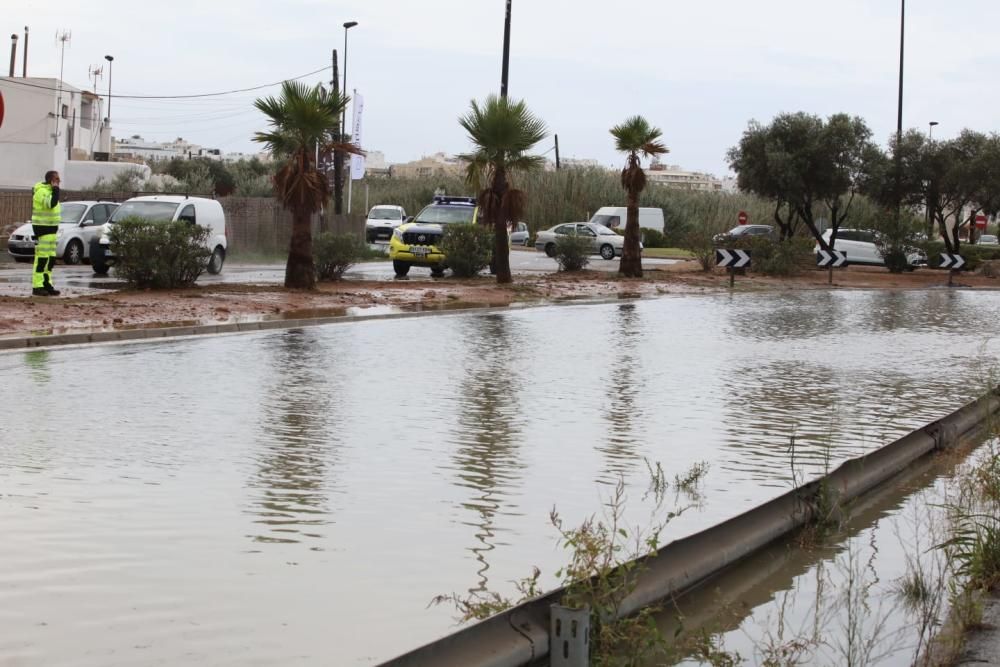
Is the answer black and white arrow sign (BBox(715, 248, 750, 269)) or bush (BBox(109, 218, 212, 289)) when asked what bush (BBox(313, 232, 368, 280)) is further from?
black and white arrow sign (BBox(715, 248, 750, 269))

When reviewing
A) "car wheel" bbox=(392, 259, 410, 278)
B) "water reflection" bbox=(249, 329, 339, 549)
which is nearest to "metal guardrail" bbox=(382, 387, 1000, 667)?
"water reflection" bbox=(249, 329, 339, 549)

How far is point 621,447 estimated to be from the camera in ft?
34.2

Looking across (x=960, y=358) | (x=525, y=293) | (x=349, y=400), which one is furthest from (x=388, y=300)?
(x=349, y=400)

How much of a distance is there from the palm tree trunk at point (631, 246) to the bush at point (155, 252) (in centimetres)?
1531

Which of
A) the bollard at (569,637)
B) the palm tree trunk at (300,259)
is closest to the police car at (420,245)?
the palm tree trunk at (300,259)

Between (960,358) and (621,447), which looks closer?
(621,447)

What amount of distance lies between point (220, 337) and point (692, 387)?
716cm

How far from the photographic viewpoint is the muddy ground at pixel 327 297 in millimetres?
20062

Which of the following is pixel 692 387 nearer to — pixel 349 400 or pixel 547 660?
pixel 349 400

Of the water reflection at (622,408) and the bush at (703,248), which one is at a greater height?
the bush at (703,248)

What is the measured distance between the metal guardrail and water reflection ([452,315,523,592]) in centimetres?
82

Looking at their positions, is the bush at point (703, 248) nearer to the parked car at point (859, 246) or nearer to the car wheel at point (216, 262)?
the parked car at point (859, 246)

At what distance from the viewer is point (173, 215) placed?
32531 millimetres

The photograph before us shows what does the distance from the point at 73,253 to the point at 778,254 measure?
69.4 ft
